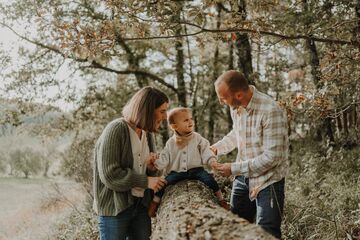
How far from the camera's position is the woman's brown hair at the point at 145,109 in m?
3.57

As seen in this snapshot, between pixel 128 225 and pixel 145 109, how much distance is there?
3.29ft

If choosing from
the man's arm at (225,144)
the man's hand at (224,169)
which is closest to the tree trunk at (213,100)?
the man's arm at (225,144)

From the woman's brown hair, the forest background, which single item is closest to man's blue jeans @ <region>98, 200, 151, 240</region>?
the woman's brown hair

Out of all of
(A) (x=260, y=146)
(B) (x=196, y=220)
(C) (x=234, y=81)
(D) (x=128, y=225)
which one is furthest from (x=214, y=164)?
(B) (x=196, y=220)

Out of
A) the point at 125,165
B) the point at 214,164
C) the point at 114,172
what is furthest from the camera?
the point at 214,164

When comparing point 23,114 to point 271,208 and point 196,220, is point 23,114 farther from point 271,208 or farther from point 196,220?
point 196,220

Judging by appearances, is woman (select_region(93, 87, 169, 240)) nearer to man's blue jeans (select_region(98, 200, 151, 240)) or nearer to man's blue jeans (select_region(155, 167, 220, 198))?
man's blue jeans (select_region(98, 200, 151, 240))

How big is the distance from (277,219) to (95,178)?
155cm

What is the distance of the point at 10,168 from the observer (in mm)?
31609

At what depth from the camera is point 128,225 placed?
3803 mm

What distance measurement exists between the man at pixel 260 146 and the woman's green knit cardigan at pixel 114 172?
0.86m

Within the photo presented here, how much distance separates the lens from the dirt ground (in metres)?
13.2

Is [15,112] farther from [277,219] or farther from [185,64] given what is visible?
[277,219]

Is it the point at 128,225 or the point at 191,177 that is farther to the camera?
the point at 191,177
